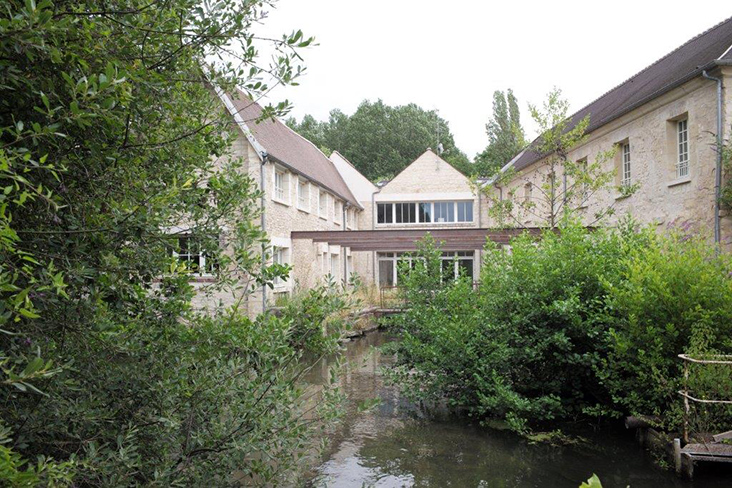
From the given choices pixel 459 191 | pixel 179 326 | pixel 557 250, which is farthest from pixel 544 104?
pixel 459 191

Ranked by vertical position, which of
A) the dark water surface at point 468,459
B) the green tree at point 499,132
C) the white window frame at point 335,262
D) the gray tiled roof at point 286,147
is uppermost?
the green tree at point 499,132

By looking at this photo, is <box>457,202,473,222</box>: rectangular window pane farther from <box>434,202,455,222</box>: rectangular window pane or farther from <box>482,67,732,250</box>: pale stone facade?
<box>482,67,732,250</box>: pale stone facade

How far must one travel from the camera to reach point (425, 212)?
37.2 metres

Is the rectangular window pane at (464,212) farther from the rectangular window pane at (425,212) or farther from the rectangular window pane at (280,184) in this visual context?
the rectangular window pane at (280,184)

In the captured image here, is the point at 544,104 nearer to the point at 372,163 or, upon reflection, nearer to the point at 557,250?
the point at 557,250

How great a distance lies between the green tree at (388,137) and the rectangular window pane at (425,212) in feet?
68.9

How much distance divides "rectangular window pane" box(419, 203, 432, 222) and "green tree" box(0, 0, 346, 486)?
33563 millimetres

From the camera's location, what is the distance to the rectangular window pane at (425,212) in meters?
37.1

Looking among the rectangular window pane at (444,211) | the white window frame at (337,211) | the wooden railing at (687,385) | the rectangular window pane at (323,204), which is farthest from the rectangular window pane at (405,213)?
the wooden railing at (687,385)

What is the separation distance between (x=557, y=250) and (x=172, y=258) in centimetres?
717

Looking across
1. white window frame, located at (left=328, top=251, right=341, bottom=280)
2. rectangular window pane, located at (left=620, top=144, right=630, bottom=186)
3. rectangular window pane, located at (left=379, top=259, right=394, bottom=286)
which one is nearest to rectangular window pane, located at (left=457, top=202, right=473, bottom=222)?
rectangular window pane, located at (left=379, top=259, right=394, bottom=286)

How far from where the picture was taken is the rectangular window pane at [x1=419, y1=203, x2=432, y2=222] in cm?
3712

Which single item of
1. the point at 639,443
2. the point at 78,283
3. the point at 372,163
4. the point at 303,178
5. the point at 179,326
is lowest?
the point at 639,443

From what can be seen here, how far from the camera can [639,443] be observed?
26.3 feet
